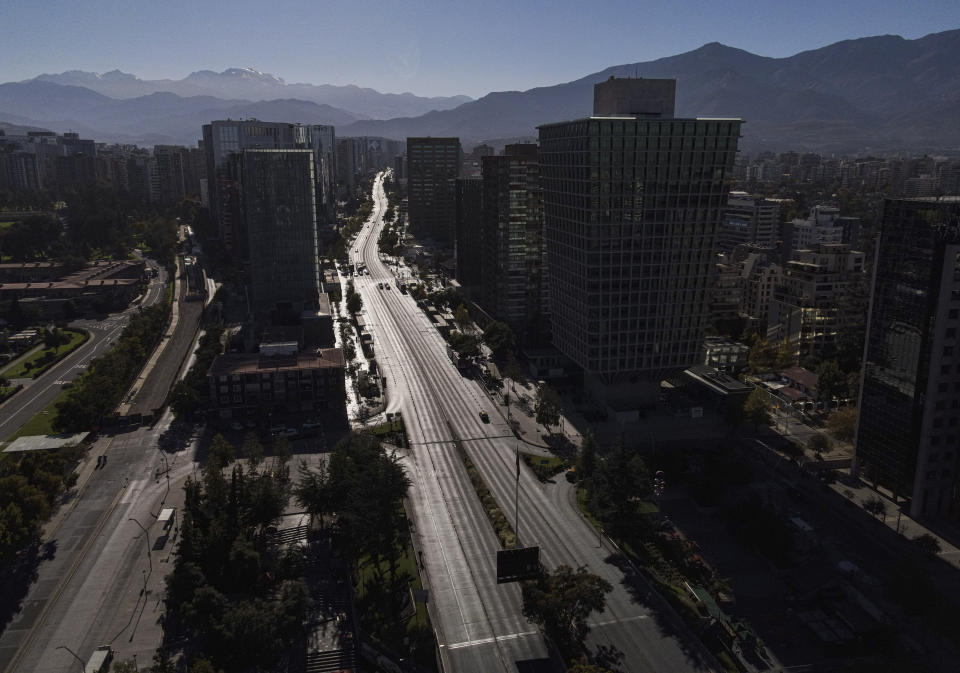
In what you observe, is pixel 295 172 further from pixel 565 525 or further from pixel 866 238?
pixel 866 238

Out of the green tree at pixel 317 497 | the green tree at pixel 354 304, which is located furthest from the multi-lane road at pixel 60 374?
the green tree at pixel 317 497

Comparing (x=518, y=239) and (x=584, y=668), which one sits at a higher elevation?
(x=518, y=239)

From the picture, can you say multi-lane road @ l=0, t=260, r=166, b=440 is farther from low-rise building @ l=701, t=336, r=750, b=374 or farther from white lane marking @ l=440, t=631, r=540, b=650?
low-rise building @ l=701, t=336, r=750, b=374

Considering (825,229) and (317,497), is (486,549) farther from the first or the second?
(825,229)

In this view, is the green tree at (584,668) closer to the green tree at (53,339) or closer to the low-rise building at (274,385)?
the low-rise building at (274,385)

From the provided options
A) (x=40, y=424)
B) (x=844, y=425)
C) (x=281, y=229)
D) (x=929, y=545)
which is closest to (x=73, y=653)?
(x=40, y=424)
